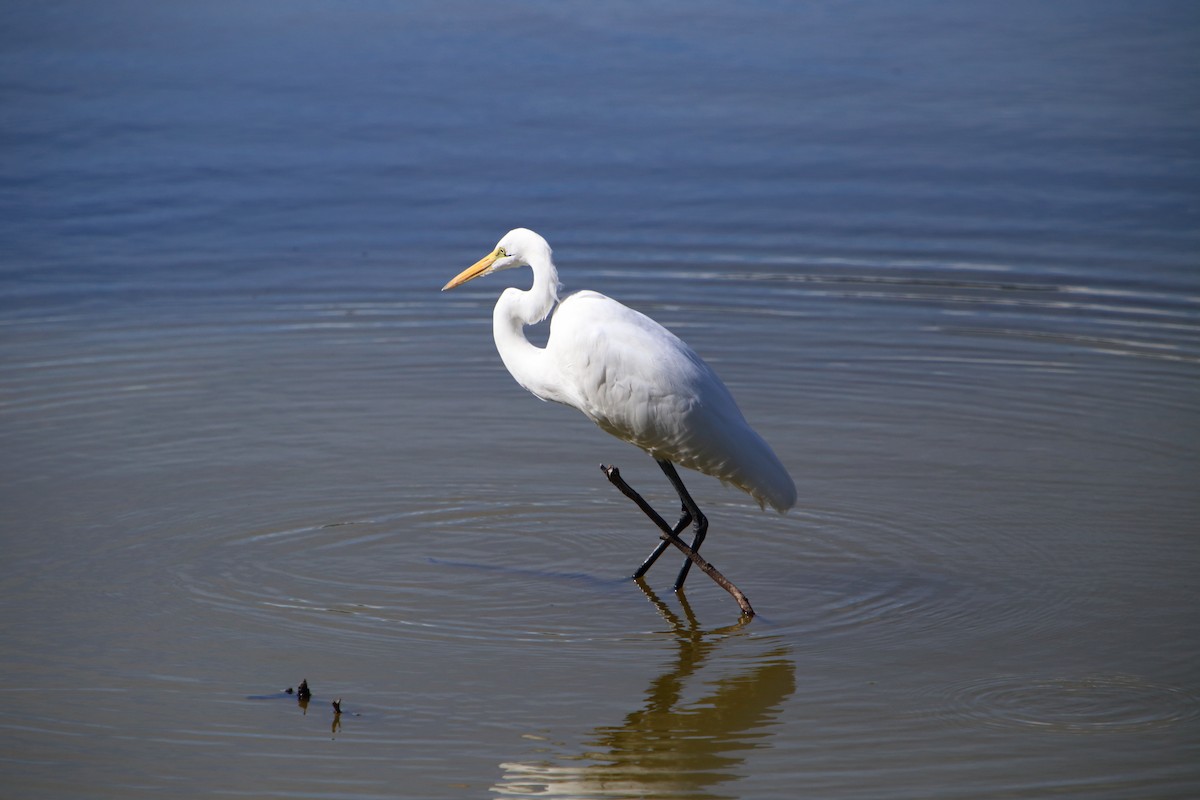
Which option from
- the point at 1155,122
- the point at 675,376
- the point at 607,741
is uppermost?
the point at 1155,122

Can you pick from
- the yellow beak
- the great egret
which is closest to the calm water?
the great egret

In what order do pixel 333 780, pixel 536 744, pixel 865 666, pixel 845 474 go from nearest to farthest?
pixel 333 780
pixel 536 744
pixel 865 666
pixel 845 474

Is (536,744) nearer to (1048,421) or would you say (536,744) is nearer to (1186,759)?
(1186,759)

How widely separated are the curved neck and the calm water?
83 centimetres

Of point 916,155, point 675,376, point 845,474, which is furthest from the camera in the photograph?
point 916,155

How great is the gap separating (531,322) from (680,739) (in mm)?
2064

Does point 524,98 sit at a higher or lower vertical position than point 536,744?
higher

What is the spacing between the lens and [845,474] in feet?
25.6

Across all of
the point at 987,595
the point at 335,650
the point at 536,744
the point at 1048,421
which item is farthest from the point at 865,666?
the point at 1048,421

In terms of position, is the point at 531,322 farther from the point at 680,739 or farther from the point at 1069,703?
the point at 1069,703

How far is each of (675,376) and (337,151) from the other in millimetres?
10673

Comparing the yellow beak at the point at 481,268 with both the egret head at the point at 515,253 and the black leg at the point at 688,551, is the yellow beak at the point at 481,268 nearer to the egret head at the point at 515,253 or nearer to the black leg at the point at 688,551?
the egret head at the point at 515,253

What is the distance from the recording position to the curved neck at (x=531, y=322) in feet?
21.5

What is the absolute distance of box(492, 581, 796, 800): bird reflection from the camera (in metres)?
4.98
